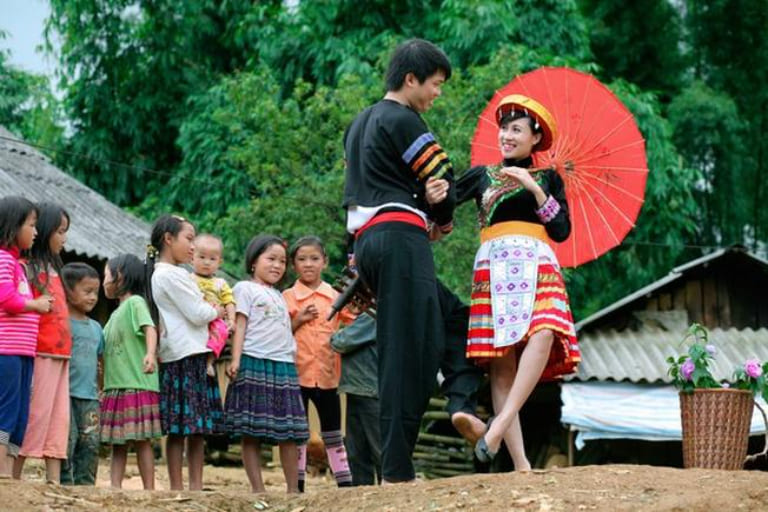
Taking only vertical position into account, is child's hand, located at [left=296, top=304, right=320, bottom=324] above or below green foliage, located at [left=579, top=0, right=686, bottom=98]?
below

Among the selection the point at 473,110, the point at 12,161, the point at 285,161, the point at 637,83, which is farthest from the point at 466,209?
the point at 637,83

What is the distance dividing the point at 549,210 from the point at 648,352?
13.0 meters

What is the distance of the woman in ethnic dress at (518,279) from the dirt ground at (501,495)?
501 mm

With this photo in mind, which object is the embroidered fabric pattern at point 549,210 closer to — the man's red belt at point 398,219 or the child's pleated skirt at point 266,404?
the man's red belt at point 398,219

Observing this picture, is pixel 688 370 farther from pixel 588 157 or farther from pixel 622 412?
pixel 622 412

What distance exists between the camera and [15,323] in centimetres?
Answer: 682

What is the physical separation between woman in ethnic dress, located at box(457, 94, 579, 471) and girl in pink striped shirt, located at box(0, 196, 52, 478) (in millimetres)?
2221

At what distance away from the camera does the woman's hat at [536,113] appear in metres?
6.63

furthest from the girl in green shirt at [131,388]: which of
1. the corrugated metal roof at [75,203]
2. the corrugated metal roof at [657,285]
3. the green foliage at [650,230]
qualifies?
the green foliage at [650,230]

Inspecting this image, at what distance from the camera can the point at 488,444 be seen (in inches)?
246

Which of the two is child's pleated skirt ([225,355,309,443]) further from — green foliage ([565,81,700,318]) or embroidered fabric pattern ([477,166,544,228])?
green foliage ([565,81,700,318])

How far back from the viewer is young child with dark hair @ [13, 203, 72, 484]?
7.05 metres

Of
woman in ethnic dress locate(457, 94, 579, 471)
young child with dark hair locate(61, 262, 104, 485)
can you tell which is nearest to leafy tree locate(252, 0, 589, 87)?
young child with dark hair locate(61, 262, 104, 485)

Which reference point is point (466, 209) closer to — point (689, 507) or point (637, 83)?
point (637, 83)
